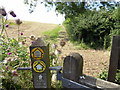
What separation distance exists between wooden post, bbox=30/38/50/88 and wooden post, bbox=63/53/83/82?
14cm

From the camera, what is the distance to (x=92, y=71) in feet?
10.4

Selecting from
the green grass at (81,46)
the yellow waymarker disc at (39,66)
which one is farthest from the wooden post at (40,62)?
the green grass at (81,46)

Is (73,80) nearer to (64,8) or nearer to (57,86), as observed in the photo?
(57,86)

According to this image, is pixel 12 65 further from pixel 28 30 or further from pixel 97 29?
pixel 28 30

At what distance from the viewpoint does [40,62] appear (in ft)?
3.47

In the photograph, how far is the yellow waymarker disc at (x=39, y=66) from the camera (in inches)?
41.7

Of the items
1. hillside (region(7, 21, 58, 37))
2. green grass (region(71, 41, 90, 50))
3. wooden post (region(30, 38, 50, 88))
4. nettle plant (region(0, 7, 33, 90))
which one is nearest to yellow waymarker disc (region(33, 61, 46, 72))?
wooden post (region(30, 38, 50, 88))

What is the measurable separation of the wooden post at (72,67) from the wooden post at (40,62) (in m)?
0.14

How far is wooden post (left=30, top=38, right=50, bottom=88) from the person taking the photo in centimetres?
103

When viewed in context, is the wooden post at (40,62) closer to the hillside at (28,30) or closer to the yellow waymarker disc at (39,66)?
the yellow waymarker disc at (39,66)

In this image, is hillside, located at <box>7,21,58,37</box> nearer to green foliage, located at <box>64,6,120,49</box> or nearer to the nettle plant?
green foliage, located at <box>64,6,120,49</box>

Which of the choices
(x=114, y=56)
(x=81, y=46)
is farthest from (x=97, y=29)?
(x=114, y=56)

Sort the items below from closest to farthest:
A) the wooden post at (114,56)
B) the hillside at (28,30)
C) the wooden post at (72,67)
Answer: the wooden post at (72,67) → the wooden post at (114,56) → the hillside at (28,30)

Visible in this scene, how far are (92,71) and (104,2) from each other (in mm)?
6159
